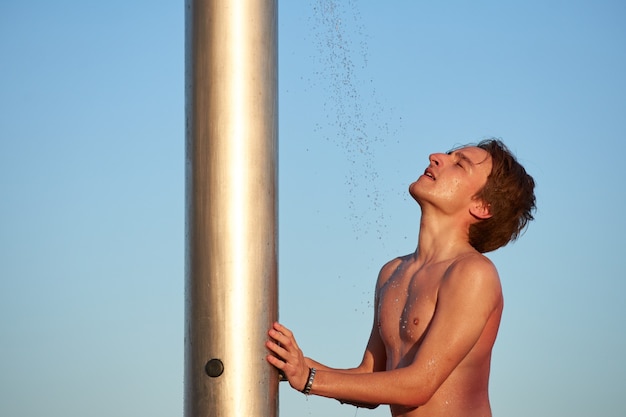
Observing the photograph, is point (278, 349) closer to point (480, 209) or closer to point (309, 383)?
point (309, 383)

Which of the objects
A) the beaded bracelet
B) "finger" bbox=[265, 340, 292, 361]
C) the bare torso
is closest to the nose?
the bare torso

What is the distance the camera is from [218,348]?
13.1ft

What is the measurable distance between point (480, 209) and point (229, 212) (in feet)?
7.23

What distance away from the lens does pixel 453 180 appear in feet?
18.4

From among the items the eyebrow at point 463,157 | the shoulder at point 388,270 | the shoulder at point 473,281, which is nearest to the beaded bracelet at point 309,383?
the shoulder at point 473,281

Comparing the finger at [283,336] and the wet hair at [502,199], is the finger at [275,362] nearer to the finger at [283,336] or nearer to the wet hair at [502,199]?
the finger at [283,336]

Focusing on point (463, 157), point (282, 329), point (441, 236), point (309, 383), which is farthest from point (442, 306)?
point (282, 329)

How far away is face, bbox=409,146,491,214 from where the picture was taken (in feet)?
18.2

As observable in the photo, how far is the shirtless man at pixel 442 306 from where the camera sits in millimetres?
4805

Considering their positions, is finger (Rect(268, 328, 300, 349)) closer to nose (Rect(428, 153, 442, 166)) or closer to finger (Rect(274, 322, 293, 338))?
finger (Rect(274, 322, 293, 338))

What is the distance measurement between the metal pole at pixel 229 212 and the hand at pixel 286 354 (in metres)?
0.06

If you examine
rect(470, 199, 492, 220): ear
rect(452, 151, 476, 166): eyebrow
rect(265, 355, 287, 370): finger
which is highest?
rect(452, 151, 476, 166): eyebrow

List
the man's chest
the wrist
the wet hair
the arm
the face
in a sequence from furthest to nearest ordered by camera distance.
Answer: the wet hair < the face < the man's chest < the arm < the wrist

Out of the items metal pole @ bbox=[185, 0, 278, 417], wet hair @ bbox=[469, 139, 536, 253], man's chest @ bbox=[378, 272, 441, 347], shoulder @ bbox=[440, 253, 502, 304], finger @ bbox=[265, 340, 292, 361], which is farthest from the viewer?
wet hair @ bbox=[469, 139, 536, 253]
